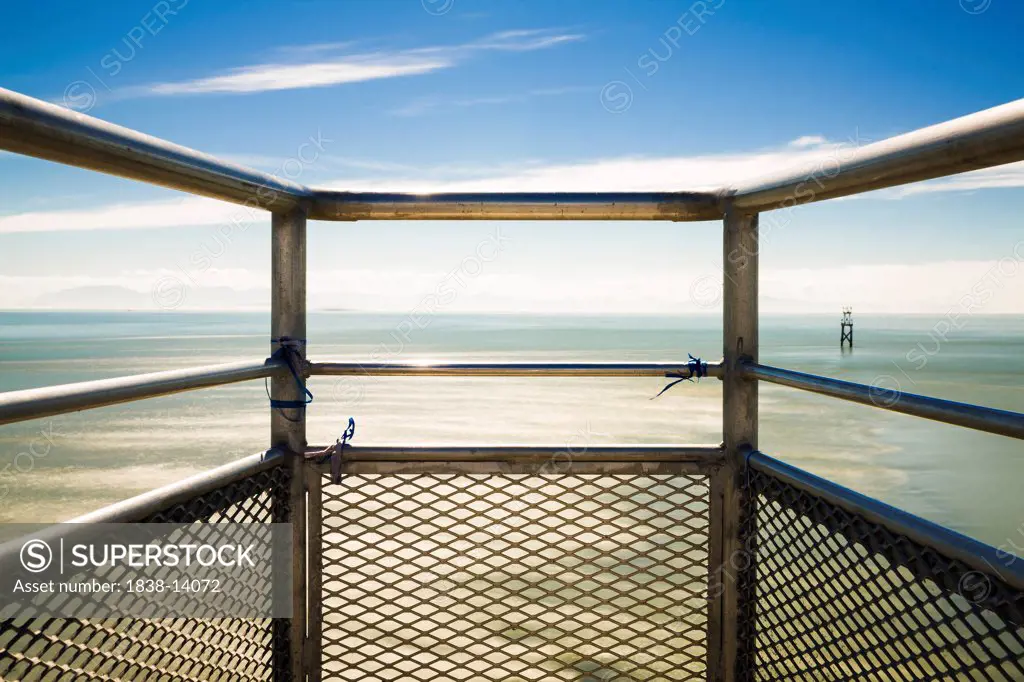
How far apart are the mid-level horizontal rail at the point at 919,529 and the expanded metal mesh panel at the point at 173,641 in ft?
4.56

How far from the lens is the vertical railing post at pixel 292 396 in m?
2.03

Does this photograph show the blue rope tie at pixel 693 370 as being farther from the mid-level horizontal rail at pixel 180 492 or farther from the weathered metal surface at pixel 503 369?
the mid-level horizontal rail at pixel 180 492

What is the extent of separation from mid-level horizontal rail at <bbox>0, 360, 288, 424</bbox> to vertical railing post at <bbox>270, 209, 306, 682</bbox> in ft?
0.73

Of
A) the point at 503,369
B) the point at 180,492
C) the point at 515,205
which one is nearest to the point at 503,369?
the point at 503,369

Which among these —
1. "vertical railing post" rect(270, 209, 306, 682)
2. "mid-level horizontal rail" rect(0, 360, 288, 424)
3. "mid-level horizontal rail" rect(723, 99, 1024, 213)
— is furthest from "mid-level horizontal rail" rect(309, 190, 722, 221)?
"mid-level horizontal rail" rect(0, 360, 288, 424)

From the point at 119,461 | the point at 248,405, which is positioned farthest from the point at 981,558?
the point at 248,405

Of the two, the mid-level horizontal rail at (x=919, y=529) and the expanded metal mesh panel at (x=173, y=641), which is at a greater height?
the mid-level horizontal rail at (x=919, y=529)

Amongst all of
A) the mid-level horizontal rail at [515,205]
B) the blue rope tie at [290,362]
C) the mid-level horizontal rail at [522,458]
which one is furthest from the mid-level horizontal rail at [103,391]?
the mid-level horizontal rail at [515,205]

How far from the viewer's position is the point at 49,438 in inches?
671

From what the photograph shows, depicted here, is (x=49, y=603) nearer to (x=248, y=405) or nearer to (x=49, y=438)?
(x=49, y=438)

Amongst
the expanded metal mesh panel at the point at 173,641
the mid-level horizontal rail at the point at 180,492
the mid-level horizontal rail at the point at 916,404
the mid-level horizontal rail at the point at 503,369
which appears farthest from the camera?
the mid-level horizontal rail at the point at 503,369

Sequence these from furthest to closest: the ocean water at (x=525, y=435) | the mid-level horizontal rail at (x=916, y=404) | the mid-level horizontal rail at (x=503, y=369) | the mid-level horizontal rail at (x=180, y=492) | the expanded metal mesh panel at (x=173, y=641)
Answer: the ocean water at (x=525, y=435) < the mid-level horizontal rail at (x=503, y=369) < the mid-level horizontal rail at (x=180, y=492) < the expanded metal mesh panel at (x=173, y=641) < the mid-level horizontal rail at (x=916, y=404)

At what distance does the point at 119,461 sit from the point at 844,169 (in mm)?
15092

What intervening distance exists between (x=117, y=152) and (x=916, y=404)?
5.09 feet
